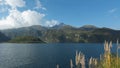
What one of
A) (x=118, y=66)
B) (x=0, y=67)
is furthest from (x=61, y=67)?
(x=118, y=66)

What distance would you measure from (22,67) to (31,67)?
3458 millimetres

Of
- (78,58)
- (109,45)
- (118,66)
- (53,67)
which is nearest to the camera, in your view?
(78,58)

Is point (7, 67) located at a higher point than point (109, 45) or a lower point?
lower

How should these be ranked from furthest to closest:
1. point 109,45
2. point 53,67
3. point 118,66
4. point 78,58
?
point 53,67
point 118,66
point 109,45
point 78,58

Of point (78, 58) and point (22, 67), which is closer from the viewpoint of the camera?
point (78, 58)

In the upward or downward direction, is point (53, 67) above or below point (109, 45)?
below

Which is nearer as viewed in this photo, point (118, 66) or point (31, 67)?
point (118, 66)

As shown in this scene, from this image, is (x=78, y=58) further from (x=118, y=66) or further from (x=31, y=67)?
(x=31, y=67)

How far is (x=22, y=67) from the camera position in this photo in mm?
88312

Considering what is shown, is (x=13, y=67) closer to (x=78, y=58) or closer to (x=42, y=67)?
(x=42, y=67)

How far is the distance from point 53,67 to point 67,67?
5.37 meters

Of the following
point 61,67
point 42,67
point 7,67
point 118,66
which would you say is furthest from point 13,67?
point 118,66

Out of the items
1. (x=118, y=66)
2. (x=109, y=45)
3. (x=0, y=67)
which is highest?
(x=109, y=45)

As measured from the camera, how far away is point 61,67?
88.0m
